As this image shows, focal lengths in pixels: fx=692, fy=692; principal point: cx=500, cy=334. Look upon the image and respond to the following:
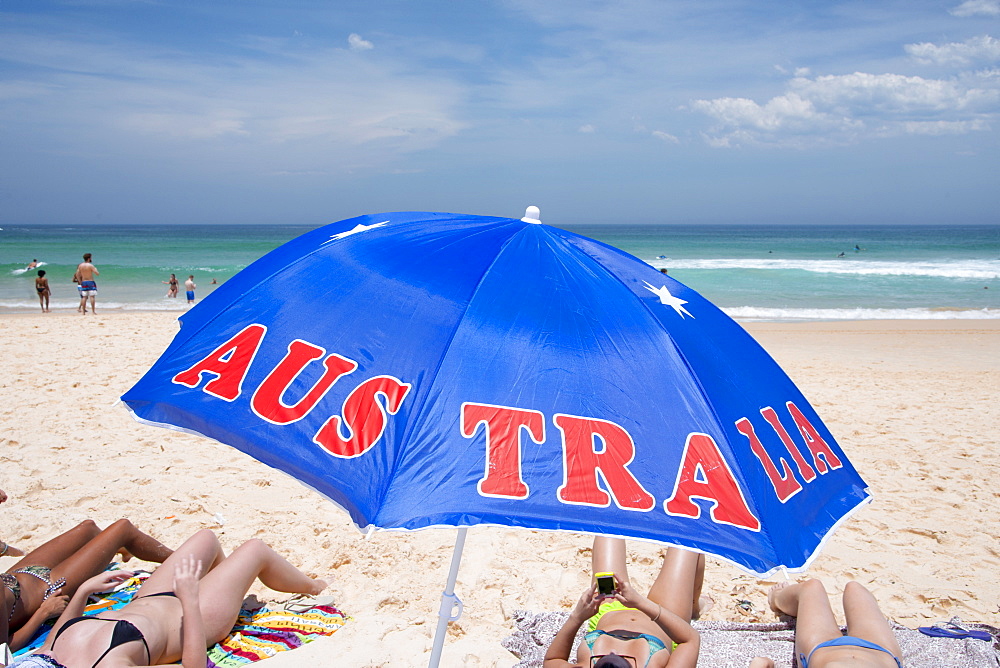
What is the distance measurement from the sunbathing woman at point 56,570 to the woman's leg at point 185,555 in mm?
442

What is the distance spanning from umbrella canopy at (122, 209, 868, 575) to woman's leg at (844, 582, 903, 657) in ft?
3.52

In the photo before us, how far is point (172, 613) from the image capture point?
9.80 ft

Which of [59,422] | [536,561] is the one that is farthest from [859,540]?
[59,422]

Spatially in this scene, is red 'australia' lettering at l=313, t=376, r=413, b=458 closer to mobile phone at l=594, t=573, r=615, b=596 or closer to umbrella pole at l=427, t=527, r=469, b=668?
umbrella pole at l=427, t=527, r=469, b=668

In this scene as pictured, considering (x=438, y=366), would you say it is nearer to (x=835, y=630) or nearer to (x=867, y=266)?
(x=835, y=630)

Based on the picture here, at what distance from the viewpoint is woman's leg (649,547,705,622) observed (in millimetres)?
3404

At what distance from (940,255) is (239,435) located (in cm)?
5022

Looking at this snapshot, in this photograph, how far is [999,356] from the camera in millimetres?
11664

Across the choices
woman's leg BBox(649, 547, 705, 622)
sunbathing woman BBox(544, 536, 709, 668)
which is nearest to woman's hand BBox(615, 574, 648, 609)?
sunbathing woman BBox(544, 536, 709, 668)

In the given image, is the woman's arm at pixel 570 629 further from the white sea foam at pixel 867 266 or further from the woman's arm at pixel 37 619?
the white sea foam at pixel 867 266

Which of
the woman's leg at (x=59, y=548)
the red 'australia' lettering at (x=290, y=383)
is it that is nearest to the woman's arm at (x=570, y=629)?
the red 'australia' lettering at (x=290, y=383)

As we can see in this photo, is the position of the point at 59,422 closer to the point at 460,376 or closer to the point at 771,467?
the point at 460,376

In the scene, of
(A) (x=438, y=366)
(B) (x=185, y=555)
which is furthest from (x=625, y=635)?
(B) (x=185, y=555)

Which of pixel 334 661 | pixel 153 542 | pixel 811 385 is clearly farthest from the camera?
pixel 811 385
